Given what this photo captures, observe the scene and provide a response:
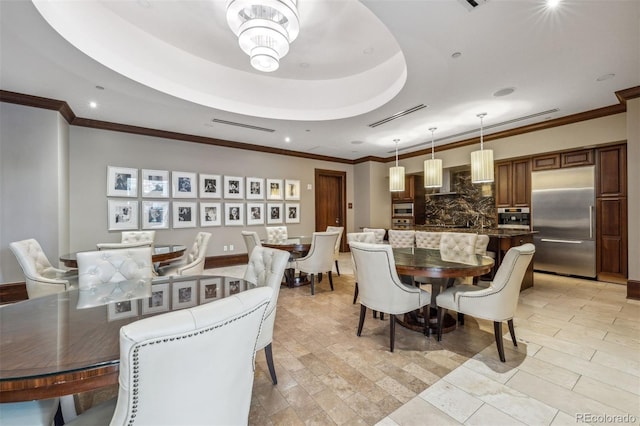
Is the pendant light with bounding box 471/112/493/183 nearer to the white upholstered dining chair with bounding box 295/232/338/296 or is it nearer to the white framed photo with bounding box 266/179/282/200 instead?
the white upholstered dining chair with bounding box 295/232/338/296

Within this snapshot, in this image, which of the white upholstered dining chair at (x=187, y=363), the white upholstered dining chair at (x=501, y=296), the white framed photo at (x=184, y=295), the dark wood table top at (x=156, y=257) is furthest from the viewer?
the dark wood table top at (x=156, y=257)

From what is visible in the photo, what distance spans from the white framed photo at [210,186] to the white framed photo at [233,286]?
4.10m

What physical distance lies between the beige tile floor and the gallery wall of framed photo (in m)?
3.46

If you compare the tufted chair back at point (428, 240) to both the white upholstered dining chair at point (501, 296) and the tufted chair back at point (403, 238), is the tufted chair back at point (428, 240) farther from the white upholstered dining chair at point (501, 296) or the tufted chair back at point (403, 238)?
the white upholstered dining chair at point (501, 296)

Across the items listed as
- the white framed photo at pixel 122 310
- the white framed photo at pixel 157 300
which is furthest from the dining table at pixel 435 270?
the white framed photo at pixel 122 310

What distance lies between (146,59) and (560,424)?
5.00 meters

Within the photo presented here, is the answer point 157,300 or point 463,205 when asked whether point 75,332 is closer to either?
point 157,300

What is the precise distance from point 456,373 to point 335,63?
3.78 metres

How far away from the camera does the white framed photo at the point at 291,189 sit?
22.3ft

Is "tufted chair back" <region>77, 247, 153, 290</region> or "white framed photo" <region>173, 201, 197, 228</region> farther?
"white framed photo" <region>173, 201, 197, 228</region>

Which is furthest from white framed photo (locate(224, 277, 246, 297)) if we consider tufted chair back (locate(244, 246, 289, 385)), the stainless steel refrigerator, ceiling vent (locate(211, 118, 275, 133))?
the stainless steel refrigerator

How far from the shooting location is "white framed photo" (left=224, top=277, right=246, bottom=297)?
1736 mm

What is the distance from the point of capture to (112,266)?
2.21 metres

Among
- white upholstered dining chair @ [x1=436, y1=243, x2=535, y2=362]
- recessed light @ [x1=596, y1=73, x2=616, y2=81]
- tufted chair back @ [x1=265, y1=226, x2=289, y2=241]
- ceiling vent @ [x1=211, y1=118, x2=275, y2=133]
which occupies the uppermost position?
recessed light @ [x1=596, y1=73, x2=616, y2=81]
